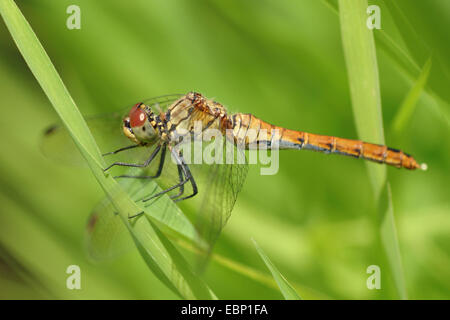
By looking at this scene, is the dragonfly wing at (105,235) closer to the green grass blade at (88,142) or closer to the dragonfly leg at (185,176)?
the dragonfly leg at (185,176)

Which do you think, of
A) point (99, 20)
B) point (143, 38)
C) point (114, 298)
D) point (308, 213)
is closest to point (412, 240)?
point (308, 213)

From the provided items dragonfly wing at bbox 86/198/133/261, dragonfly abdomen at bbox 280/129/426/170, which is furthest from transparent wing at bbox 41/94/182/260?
dragonfly abdomen at bbox 280/129/426/170

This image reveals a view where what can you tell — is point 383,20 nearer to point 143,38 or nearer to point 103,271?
point 143,38

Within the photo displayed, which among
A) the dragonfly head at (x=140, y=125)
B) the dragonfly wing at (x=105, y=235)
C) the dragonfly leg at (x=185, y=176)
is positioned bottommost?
the dragonfly wing at (x=105, y=235)

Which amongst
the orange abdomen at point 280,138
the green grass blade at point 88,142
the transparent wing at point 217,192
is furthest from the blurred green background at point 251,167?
the green grass blade at point 88,142

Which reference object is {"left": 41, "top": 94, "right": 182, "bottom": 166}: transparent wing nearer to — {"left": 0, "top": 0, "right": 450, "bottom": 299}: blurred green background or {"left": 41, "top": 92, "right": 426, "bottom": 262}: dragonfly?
{"left": 41, "top": 92, "right": 426, "bottom": 262}: dragonfly

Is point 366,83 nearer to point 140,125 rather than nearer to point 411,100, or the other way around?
point 411,100
